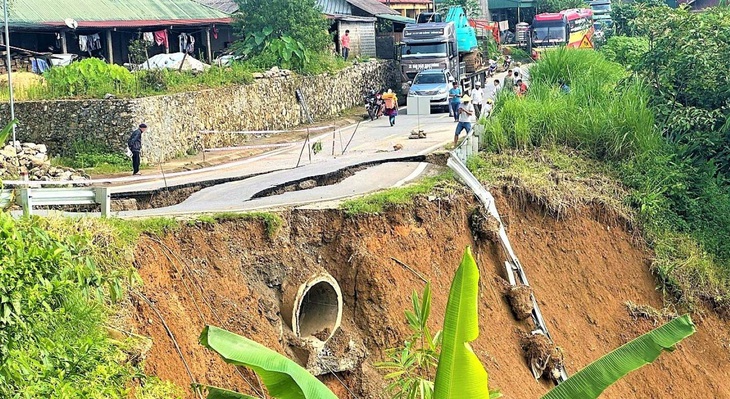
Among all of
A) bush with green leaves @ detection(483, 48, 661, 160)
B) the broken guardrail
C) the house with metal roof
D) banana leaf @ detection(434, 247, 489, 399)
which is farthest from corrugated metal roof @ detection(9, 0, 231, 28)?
banana leaf @ detection(434, 247, 489, 399)

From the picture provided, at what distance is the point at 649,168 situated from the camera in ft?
65.6

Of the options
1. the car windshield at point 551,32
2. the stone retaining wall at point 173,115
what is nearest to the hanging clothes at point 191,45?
the stone retaining wall at point 173,115

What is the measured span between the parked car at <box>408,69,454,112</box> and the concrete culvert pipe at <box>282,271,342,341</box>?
60.2ft

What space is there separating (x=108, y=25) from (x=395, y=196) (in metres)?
14.9

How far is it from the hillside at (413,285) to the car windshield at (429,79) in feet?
46.6

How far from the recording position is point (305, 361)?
12859 millimetres

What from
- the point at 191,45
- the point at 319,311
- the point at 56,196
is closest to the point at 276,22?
the point at 191,45

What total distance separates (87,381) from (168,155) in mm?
14434

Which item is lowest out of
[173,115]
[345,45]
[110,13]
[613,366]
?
[613,366]

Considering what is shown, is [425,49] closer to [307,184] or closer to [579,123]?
[579,123]

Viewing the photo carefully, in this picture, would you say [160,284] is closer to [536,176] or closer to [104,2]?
[536,176]

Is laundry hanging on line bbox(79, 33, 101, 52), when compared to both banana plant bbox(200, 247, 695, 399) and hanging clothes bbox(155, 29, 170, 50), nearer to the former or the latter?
hanging clothes bbox(155, 29, 170, 50)

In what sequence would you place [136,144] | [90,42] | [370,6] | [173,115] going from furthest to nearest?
[370,6]
[90,42]
[173,115]
[136,144]

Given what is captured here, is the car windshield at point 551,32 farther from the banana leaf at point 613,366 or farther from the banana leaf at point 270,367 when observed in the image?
the banana leaf at point 270,367
